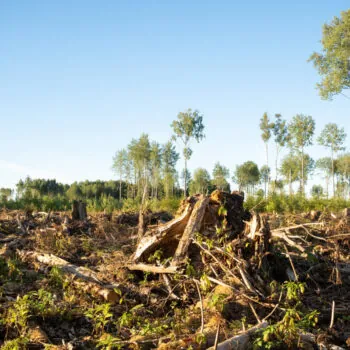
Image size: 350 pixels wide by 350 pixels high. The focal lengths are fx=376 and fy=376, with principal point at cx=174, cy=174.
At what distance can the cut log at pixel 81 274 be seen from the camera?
16.1ft

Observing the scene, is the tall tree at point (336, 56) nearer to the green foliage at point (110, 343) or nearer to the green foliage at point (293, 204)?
the green foliage at point (293, 204)

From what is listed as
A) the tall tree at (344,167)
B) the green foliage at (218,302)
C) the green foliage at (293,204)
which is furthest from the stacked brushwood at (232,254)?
the tall tree at (344,167)

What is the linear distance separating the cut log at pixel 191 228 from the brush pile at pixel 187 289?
1cm

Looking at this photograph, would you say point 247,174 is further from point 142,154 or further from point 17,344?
point 17,344

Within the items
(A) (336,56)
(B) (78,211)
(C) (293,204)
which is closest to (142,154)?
(A) (336,56)

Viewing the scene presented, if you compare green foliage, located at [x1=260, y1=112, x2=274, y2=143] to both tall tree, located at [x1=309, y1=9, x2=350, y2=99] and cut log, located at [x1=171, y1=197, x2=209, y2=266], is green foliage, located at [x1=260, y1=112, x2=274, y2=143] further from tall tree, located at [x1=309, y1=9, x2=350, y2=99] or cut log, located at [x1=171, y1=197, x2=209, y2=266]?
cut log, located at [x1=171, y1=197, x2=209, y2=266]

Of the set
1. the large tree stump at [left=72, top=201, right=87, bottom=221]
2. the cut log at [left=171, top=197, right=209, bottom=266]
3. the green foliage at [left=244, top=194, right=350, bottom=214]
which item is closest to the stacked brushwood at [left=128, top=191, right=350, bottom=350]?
the cut log at [left=171, top=197, right=209, bottom=266]

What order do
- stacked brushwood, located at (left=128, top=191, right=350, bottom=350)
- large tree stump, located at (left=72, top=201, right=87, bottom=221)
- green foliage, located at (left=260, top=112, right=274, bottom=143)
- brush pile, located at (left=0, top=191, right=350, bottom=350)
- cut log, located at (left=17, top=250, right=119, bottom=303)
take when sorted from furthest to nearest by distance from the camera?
green foliage, located at (left=260, top=112, right=274, bottom=143), large tree stump, located at (left=72, top=201, right=87, bottom=221), cut log, located at (left=17, top=250, right=119, bottom=303), stacked brushwood, located at (left=128, top=191, right=350, bottom=350), brush pile, located at (left=0, top=191, right=350, bottom=350)

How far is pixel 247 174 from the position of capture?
58.0 meters

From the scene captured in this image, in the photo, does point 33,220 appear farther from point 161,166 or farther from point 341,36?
point 161,166

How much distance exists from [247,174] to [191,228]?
53.6 metres

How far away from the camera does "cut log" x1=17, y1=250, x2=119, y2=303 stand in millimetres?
4914

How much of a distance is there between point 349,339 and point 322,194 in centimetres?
1050

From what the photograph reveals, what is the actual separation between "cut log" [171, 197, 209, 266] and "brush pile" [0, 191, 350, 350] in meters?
0.01
